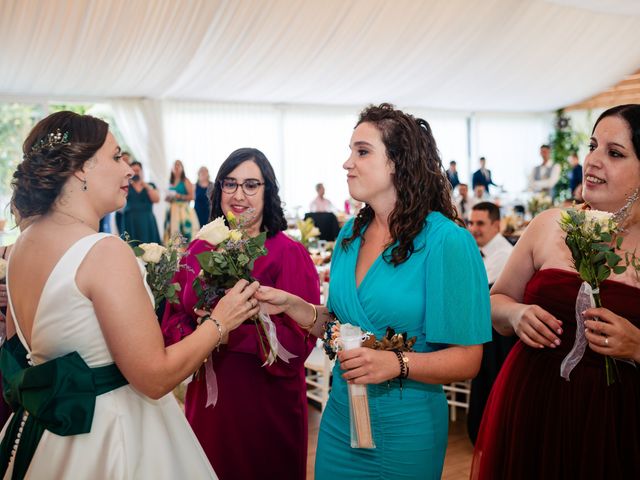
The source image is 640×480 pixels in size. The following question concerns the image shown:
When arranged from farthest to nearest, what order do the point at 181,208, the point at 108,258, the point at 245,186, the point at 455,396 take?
the point at 181,208
the point at 455,396
the point at 245,186
the point at 108,258

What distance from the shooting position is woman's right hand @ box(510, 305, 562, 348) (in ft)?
6.60

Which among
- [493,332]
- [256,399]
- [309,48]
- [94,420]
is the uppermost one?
[309,48]

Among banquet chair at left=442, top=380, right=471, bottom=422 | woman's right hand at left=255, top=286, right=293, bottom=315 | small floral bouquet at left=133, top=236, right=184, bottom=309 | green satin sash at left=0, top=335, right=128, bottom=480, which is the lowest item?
banquet chair at left=442, top=380, right=471, bottom=422

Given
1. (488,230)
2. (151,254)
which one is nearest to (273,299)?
(151,254)

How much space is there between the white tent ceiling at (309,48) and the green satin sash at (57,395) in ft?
31.2

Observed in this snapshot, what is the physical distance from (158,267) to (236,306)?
294 millimetres

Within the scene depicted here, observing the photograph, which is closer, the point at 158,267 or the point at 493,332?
the point at 158,267

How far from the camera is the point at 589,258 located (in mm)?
1891

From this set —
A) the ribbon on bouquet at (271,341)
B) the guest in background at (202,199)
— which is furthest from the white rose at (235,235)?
the guest in background at (202,199)

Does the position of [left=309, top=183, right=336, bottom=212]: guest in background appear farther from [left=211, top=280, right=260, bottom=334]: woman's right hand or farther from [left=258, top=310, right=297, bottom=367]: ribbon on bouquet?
[left=211, top=280, right=260, bottom=334]: woman's right hand

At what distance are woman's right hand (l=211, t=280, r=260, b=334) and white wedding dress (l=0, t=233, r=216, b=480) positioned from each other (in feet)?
1.11

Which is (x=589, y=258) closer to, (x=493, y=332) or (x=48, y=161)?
(x=48, y=161)

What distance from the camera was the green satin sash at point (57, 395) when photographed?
5.65 ft

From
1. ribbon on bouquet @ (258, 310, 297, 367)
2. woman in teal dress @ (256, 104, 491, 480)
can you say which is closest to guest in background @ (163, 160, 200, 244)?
ribbon on bouquet @ (258, 310, 297, 367)
